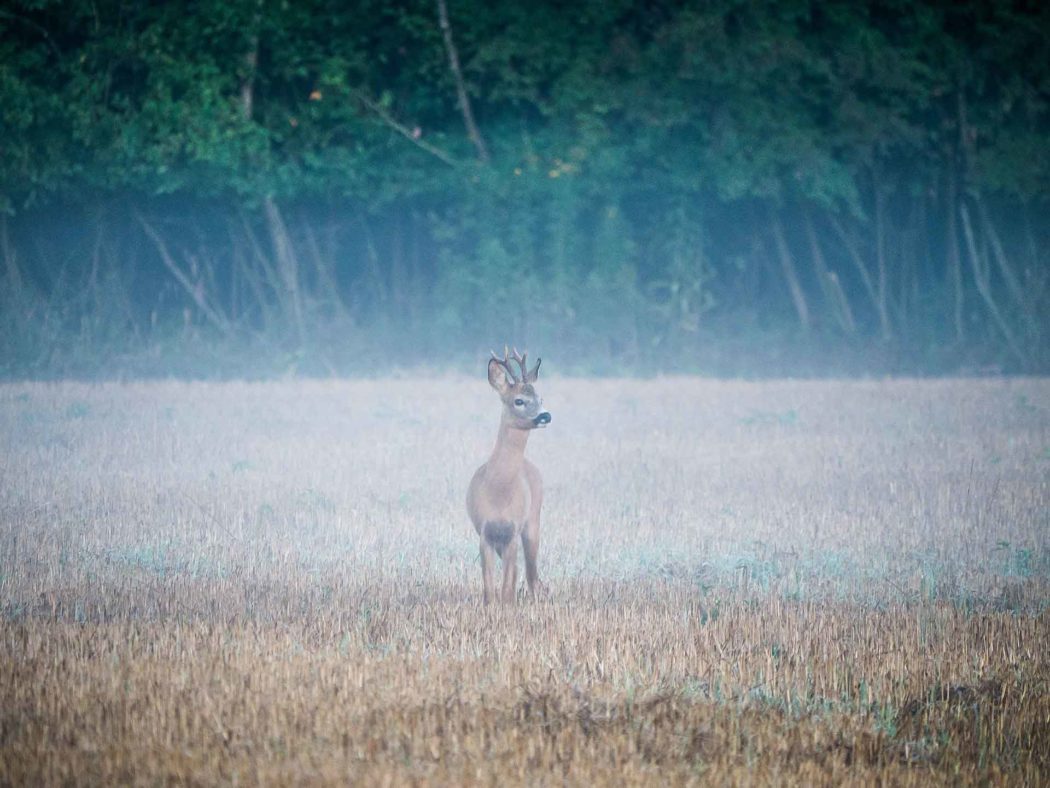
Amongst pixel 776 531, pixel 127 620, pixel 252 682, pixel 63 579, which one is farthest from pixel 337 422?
pixel 252 682

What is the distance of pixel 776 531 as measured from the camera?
1191 centimetres

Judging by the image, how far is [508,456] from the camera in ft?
29.5

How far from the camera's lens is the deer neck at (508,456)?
8.94 m

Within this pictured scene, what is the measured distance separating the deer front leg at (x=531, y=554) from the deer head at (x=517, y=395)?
648mm

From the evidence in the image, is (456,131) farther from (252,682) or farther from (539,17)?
(252,682)

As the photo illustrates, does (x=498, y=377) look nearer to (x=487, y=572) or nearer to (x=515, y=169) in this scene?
(x=487, y=572)

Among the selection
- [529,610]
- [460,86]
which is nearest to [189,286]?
[460,86]

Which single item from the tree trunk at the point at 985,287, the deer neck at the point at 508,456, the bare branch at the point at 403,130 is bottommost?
the deer neck at the point at 508,456

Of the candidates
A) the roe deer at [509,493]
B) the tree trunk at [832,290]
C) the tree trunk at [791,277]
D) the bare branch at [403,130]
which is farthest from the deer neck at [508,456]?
the tree trunk at [832,290]

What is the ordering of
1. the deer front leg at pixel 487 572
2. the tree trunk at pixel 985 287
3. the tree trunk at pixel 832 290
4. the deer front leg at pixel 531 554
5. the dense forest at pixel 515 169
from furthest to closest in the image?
the tree trunk at pixel 832 290 → the tree trunk at pixel 985 287 → the dense forest at pixel 515 169 → the deer front leg at pixel 531 554 → the deer front leg at pixel 487 572

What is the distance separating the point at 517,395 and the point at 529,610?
1.33m

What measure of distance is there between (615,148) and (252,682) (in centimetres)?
2560

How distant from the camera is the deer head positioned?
29.2 ft

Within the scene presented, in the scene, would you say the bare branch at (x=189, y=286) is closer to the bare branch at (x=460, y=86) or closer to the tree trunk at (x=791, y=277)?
the bare branch at (x=460, y=86)
